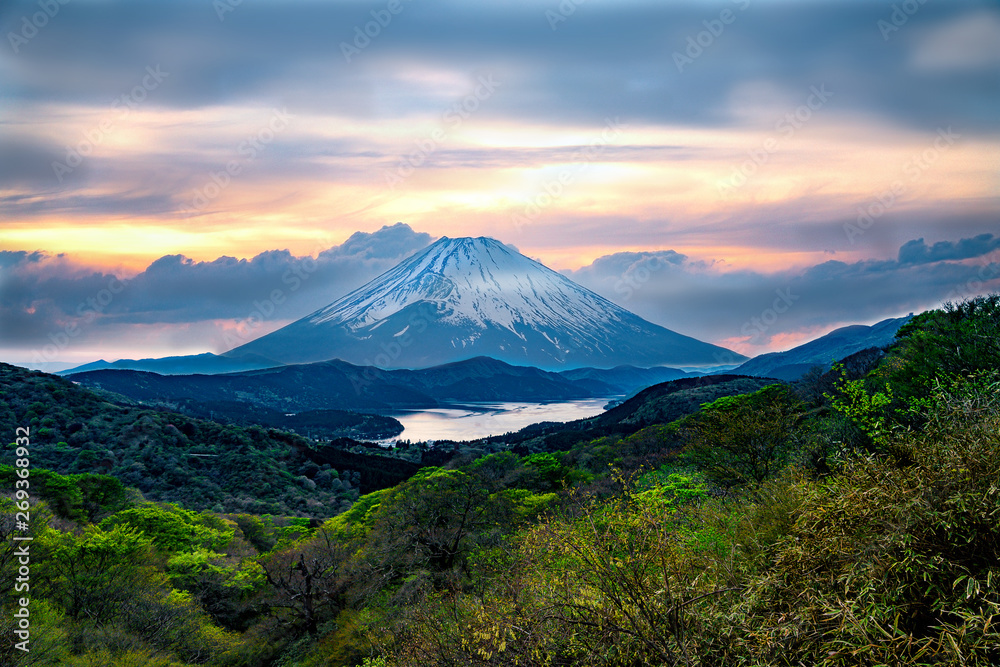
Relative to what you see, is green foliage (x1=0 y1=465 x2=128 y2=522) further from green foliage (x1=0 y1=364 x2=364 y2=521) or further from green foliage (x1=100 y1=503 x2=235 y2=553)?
green foliage (x1=0 y1=364 x2=364 y2=521)

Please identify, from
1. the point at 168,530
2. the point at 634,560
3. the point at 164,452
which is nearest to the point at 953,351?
the point at 634,560

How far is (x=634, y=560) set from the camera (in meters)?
7.07

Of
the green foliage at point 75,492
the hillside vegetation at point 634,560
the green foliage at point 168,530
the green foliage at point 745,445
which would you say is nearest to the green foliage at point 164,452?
the green foliage at point 75,492

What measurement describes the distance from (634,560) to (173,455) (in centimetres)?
7122

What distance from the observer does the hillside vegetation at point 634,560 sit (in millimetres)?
5832

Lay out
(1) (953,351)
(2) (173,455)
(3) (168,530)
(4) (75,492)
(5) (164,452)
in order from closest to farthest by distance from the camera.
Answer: (1) (953,351) < (3) (168,530) < (4) (75,492) < (2) (173,455) < (5) (164,452)

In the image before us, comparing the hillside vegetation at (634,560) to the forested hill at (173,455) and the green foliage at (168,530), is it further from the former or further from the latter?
the forested hill at (173,455)

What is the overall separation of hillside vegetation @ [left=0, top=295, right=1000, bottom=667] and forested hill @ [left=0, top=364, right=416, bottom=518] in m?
18.3

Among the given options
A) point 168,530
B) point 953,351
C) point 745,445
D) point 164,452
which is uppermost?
point 953,351

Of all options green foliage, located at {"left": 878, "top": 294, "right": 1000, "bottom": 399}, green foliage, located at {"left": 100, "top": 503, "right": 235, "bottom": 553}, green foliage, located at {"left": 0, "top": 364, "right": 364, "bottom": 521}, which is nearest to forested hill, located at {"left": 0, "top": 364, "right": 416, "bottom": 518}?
green foliage, located at {"left": 0, "top": 364, "right": 364, "bottom": 521}

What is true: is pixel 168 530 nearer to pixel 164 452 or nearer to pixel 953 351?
pixel 953 351

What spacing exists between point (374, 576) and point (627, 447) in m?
30.4

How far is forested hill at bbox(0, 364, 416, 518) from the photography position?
2242 inches

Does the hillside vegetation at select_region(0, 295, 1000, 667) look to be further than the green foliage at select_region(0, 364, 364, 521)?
No
